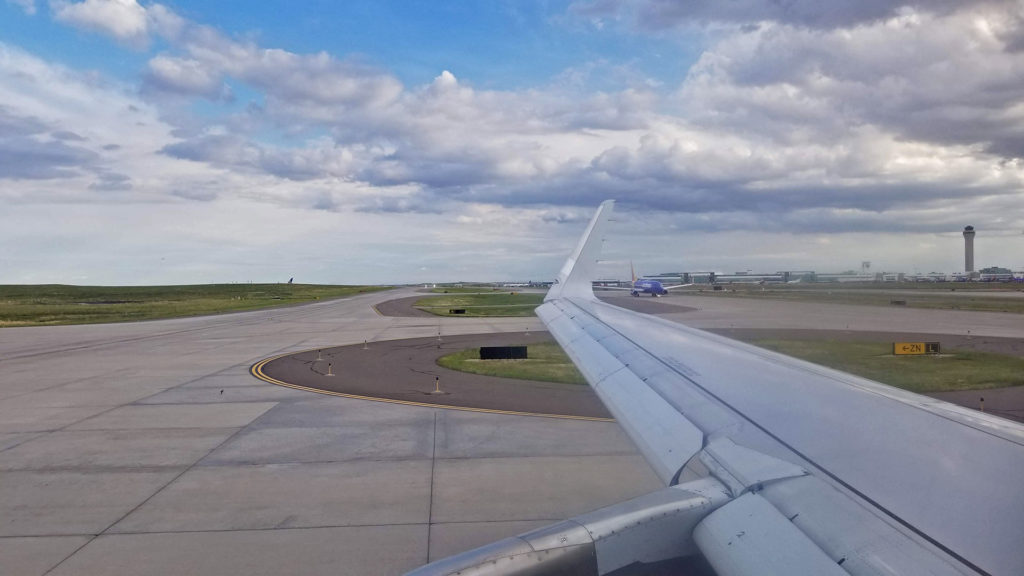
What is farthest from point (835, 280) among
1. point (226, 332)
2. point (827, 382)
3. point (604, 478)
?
point (827, 382)

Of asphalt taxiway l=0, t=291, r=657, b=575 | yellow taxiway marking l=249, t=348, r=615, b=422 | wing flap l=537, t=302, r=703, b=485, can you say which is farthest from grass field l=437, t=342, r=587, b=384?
wing flap l=537, t=302, r=703, b=485

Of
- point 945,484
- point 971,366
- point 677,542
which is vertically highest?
point 945,484

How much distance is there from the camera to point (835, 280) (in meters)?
52.1

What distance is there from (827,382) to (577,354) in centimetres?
421

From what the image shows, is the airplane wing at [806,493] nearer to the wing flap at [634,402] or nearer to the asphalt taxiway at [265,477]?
the wing flap at [634,402]

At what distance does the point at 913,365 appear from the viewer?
74.4ft

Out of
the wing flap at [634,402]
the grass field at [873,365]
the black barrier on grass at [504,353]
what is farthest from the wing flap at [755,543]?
the black barrier on grass at [504,353]

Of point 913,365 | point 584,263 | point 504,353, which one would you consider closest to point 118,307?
point 504,353

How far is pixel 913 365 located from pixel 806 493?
2228 centimetres

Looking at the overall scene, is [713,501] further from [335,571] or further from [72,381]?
[72,381]

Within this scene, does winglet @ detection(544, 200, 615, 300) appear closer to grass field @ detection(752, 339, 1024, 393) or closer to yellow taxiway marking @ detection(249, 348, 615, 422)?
yellow taxiway marking @ detection(249, 348, 615, 422)

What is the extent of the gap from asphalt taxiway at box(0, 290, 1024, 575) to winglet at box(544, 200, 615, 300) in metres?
3.10

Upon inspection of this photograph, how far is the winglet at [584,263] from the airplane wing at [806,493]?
8.07m

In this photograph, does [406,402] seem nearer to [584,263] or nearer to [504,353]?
[584,263]
